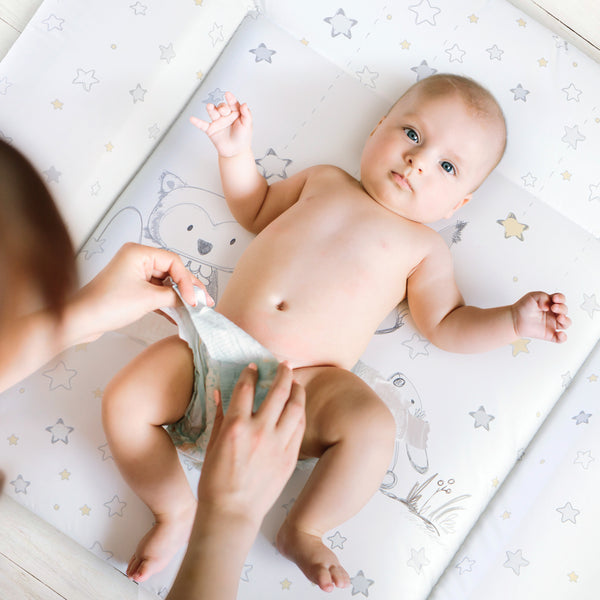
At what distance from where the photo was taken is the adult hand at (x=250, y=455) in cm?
64

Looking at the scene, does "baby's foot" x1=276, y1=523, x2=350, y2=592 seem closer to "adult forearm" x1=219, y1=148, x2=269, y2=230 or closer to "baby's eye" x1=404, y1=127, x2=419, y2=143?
"adult forearm" x1=219, y1=148, x2=269, y2=230

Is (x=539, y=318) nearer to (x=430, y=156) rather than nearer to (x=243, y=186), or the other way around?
(x=430, y=156)

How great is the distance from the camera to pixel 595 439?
109 centimetres

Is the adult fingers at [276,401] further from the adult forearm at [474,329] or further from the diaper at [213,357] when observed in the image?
the adult forearm at [474,329]

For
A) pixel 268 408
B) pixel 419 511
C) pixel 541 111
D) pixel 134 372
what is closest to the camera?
pixel 268 408

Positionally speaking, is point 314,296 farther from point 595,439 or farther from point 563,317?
point 595,439

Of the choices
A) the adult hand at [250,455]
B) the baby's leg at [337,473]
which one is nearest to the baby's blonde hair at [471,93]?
the baby's leg at [337,473]

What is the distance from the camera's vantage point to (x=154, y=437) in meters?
0.88

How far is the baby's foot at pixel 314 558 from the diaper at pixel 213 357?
0.65ft

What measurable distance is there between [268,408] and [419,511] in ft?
1.63

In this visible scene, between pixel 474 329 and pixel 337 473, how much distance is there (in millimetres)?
350

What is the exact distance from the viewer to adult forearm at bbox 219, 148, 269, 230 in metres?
1.03

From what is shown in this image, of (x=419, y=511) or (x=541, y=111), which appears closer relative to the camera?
(x=419, y=511)

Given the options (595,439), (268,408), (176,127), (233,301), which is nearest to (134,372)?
(233,301)
